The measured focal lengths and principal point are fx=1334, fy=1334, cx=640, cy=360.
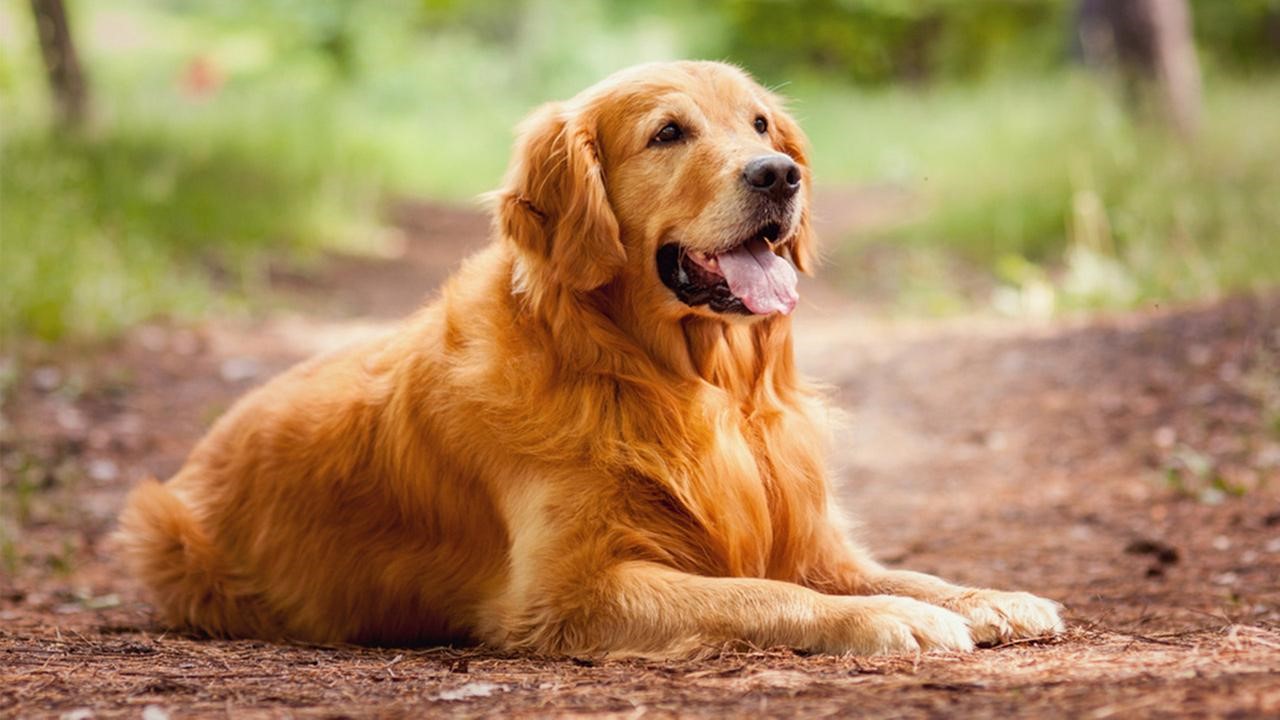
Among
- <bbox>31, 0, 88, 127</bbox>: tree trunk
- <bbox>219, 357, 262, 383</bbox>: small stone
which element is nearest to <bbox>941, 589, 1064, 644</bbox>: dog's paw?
<bbox>219, 357, 262, 383</bbox>: small stone

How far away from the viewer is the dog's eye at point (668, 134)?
3568mm

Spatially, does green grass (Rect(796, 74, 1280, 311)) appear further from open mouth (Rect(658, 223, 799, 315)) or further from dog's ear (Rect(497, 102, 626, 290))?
dog's ear (Rect(497, 102, 626, 290))

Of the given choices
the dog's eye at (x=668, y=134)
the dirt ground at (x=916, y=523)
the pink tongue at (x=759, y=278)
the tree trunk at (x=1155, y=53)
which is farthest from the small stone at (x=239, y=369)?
the tree trunk at (x=1155, y=53)

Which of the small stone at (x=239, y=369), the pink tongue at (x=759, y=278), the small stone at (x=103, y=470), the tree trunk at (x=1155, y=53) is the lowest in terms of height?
the small stone at (x=103, y=470)

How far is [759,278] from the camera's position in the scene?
3.47m

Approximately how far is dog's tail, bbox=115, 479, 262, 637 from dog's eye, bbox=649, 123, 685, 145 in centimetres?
178

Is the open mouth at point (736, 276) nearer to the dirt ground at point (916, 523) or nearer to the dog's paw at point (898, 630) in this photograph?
the dirt ground at point (916, 523)

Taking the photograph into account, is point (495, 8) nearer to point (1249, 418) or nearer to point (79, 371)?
point (79, 371)

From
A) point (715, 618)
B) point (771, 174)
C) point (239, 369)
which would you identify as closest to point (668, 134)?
point (771, 174)

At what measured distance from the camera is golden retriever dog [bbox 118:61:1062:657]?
3219 mm

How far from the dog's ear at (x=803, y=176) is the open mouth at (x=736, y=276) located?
0.94 feet

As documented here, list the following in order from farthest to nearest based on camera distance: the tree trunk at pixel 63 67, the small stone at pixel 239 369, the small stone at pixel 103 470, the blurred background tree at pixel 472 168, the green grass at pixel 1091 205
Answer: the tree trunk at pixel 63 67 < the blurred background tree at pixel 472 168 < the green grass at pixel 1091 205 < the small stone at pixel 239 369 < the small stone at pixel 103 470

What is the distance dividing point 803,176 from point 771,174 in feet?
1.42

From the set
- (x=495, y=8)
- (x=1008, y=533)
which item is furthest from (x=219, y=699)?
(x=495, y=8)
